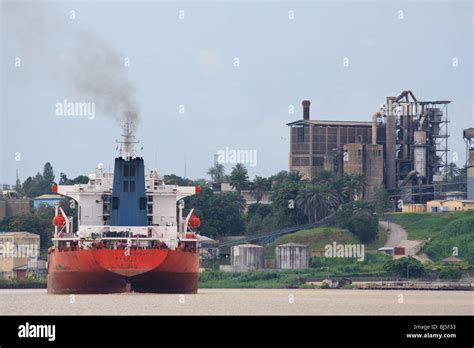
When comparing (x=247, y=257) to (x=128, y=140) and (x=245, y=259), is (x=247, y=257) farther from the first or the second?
(x=128, y=140)

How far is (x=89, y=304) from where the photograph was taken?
341 feet

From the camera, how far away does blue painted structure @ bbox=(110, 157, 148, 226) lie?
119875mm

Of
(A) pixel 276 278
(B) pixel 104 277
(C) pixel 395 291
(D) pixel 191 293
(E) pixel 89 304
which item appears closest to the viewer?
(E) pixel 89 304

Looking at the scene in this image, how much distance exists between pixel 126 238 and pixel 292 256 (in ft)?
229

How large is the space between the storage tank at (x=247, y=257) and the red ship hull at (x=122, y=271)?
62918 mm

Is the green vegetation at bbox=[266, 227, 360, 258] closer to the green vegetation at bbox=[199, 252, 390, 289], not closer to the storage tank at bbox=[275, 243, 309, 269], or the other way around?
the green vegetation at bbox=[199, 252, 390, 289]

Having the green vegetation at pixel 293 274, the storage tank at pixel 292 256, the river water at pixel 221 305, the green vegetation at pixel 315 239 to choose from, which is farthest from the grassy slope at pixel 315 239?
the river water at pixel 221 305

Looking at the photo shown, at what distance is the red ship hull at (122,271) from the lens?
114625 millimetres

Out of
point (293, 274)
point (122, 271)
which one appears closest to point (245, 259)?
point (293, 274)

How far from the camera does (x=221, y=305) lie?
106250 mm

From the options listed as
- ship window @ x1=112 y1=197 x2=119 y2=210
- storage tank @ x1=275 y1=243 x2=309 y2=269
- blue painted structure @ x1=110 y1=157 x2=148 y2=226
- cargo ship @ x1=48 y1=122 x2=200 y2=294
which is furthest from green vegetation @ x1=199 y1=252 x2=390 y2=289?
ship window @ x1=112 y1=197 x2=119 y2=210

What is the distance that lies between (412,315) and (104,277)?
26.8 m
